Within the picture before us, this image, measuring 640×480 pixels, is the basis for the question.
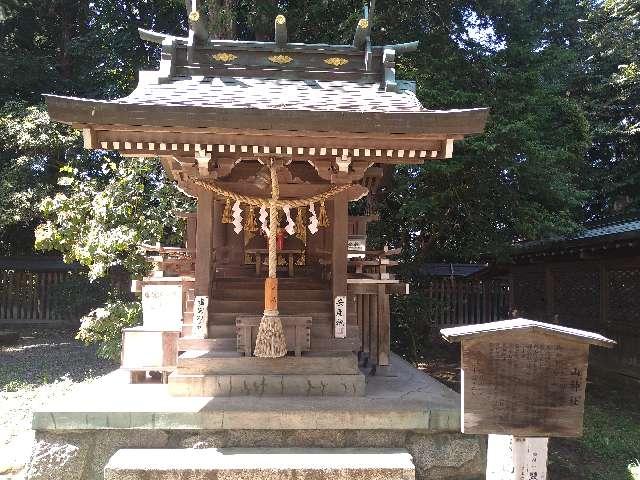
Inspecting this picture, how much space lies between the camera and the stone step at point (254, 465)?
439 cm

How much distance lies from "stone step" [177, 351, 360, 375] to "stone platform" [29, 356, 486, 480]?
44 centimetres

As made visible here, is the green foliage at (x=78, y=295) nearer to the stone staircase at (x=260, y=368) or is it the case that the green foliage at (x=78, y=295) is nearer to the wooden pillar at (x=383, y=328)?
the stone staircase at (x=260, y=368)

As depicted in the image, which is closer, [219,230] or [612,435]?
[612,435]

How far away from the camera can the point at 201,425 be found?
4934mm

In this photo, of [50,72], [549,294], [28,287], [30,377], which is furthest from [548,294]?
Result: [28,287]

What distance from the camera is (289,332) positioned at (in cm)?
589

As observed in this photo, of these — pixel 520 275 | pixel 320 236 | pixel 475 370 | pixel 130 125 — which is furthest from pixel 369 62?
pixel 520 275

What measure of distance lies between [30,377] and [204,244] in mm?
5969

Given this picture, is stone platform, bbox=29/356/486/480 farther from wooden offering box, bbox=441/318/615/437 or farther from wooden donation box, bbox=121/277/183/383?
wooden offering box, bbox=441/318/615/437

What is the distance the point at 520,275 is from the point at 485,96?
6.73 meters

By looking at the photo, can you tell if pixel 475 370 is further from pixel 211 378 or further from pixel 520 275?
pixel 520 275

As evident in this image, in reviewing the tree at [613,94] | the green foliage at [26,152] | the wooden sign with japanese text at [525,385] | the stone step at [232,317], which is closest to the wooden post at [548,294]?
the tree at [613,94]

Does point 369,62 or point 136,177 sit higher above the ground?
point 369,62

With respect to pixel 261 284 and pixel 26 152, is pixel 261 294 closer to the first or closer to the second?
pixel 261 284
